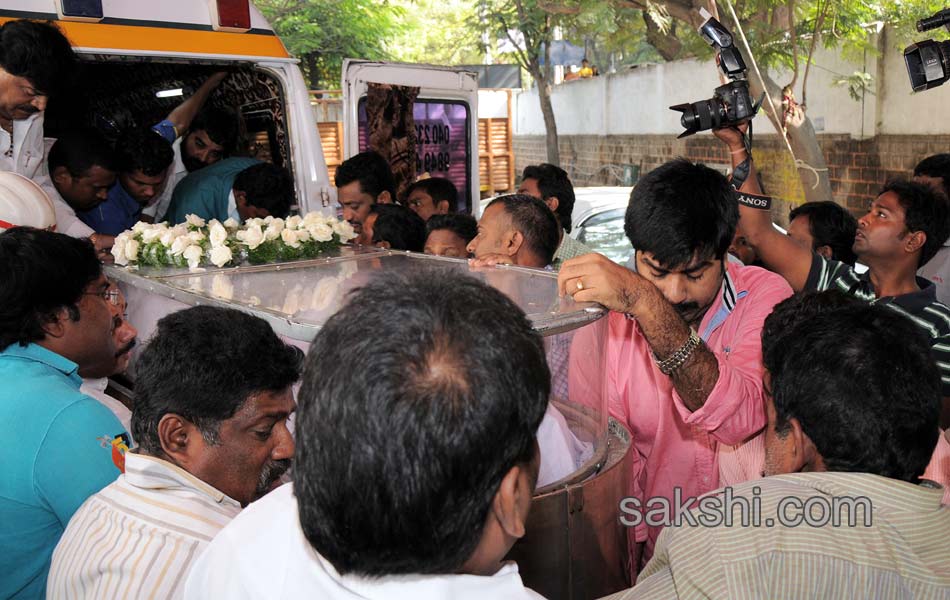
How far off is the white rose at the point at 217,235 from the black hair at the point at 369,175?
6.11ft

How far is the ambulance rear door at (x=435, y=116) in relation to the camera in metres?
5.48

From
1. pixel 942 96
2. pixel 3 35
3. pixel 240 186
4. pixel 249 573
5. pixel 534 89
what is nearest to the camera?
pixel 249 573

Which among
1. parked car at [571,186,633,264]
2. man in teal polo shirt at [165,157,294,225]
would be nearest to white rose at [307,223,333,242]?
man in teal polo shirt at [165,157,294,225]

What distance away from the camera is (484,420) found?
0.96 metres

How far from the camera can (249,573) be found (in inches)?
45.6

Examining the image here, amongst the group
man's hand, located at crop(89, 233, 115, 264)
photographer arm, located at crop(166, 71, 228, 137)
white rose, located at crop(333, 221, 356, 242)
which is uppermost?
photographer arm, located at crop(166, 71, 228, 137)

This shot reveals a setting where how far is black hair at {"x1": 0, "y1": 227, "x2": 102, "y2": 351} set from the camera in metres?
2.12

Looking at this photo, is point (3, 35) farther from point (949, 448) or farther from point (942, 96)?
point (942, 96)

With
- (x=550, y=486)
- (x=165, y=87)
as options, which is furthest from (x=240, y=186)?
(x=550, y=486)

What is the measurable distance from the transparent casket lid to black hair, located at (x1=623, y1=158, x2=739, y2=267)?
24 cm

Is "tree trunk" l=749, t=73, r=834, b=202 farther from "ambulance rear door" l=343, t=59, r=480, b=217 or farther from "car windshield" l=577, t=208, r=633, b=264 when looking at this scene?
"ambulance rear door" l=343, t=59, r=480, b=217

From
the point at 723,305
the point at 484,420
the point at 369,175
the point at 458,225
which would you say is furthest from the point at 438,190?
the point at 484,420

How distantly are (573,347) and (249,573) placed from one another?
3.36 feet

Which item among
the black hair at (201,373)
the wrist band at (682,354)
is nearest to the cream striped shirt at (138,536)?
the black hair at (201,373)
